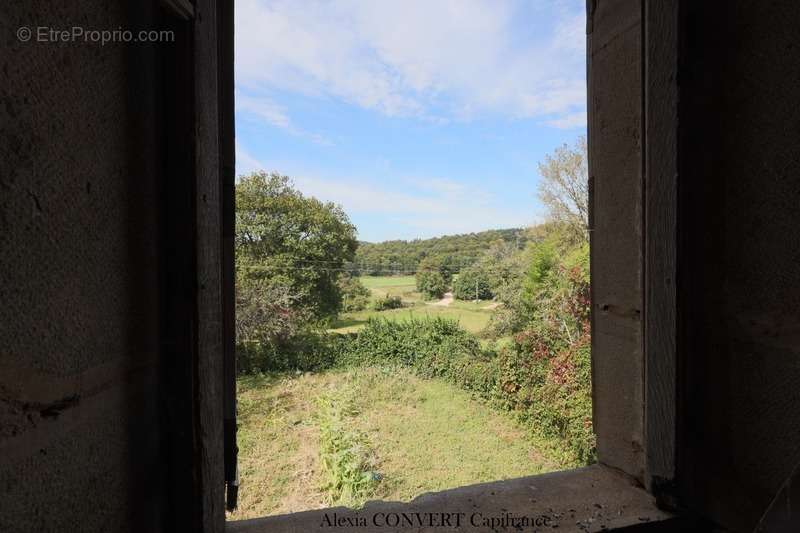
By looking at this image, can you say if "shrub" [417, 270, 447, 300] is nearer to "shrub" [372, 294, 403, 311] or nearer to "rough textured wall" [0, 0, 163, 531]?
"shrub" [372, 294, 403, 311]

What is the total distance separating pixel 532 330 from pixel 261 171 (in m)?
A: 7.34

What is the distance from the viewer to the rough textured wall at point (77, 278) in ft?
1.20

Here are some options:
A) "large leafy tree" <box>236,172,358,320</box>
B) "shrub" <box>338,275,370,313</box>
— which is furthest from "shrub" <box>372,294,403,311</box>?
"large leafy tree" <box>236,172,358,320</box>

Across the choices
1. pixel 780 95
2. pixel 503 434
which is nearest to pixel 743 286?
pixel 780 95

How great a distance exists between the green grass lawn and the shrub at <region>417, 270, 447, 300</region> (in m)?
2.86

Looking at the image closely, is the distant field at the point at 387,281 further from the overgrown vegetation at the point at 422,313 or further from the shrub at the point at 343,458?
the shrub at the point at 343,458

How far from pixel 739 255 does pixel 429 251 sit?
12.1 m

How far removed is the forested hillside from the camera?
1064 centimetres

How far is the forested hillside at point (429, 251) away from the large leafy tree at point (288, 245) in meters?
1.02

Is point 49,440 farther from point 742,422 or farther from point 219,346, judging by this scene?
point 742,422

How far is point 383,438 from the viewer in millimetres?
6973

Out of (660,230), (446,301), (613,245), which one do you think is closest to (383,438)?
(446,301)

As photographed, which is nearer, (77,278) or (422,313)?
(77,278)

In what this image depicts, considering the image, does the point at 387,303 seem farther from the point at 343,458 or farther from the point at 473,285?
the point at 343,458
